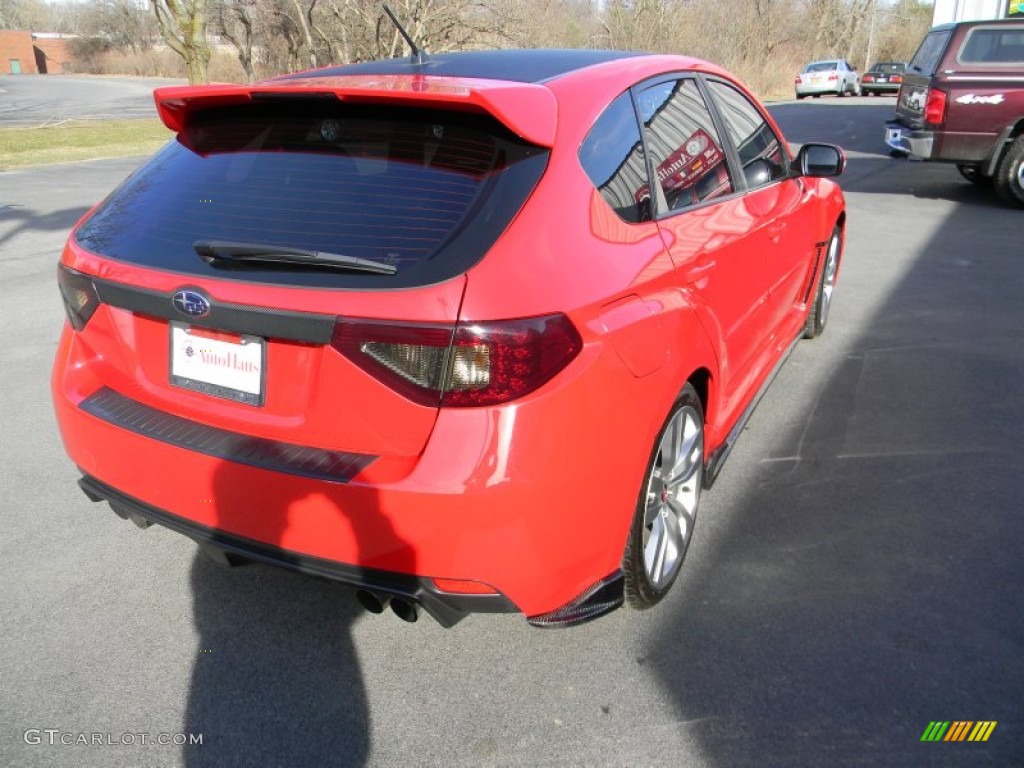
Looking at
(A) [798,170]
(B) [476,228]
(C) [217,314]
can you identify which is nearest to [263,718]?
(C) [217,314]

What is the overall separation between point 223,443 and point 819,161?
3.30 m

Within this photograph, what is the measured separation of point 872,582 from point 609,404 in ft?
4.83

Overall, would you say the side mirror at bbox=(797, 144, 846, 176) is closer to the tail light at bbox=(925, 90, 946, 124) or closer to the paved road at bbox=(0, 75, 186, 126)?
the tail light at bbox=(925, 90, 946, 124)

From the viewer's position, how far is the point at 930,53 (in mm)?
11070

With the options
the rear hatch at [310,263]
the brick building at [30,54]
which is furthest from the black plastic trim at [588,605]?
the brick building at [30,54]

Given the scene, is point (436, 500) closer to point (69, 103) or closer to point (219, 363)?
point (219, 363)

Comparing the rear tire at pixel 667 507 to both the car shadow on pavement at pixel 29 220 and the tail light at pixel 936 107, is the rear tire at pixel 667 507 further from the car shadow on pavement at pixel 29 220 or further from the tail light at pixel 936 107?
the tail light at pixel 936 107

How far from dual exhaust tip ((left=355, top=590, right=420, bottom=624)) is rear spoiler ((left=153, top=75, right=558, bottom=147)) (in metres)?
1.26

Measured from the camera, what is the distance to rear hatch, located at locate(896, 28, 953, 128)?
1059 cm

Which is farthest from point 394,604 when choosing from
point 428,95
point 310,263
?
point 428,95

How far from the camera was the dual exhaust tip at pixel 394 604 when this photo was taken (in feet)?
7.36

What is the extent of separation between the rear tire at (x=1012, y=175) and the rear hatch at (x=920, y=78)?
1148mm

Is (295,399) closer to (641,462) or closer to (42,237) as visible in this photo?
(641,462)

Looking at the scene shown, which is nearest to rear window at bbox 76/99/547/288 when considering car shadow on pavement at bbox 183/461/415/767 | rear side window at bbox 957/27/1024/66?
car shadow on pavement at bbox 183/461/415/767
